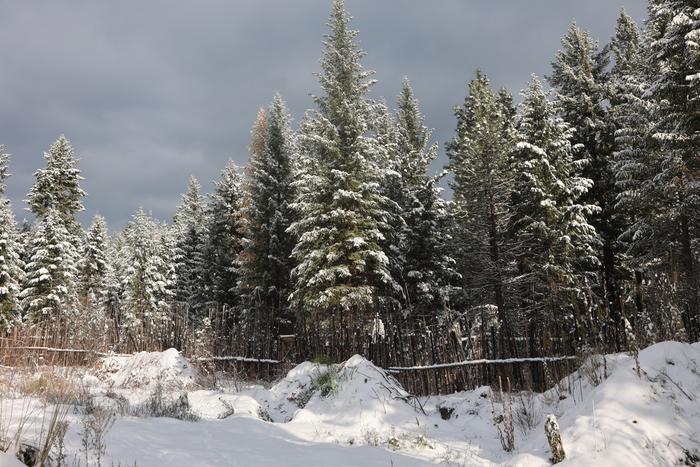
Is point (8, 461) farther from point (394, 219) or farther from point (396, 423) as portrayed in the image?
point (394, 219)

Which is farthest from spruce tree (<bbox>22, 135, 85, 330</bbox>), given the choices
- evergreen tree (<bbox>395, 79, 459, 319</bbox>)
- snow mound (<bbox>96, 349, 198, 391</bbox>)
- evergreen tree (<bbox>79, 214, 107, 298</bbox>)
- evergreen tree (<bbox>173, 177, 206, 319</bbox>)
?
evergreen tree (<bbox>395, 79, 459, 319</bbox>)

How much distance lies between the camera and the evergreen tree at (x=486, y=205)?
66.3 ft

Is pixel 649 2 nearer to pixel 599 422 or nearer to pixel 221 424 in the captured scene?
pixel 599 422

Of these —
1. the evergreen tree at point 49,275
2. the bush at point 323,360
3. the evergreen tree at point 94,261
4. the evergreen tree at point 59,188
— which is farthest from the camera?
the evergreen tree at point 94,261

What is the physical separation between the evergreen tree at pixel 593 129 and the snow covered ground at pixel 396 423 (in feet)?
51.5

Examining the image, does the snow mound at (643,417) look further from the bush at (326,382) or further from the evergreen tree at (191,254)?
the evergreen tree at (191,254)

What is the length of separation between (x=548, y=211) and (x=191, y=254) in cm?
2834

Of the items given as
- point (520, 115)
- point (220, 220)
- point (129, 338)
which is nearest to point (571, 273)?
point (520, 115)

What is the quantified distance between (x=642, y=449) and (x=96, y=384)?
11738 millimetres

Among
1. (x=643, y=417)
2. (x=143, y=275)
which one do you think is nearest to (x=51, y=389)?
(x=643, y=417)

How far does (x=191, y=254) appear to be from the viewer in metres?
37.9

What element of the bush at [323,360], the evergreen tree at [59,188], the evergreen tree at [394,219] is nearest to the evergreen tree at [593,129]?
the evergreen tree at [394,219]

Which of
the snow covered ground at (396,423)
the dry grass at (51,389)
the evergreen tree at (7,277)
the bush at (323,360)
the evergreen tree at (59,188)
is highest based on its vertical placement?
the evergreen tree at (59,188)

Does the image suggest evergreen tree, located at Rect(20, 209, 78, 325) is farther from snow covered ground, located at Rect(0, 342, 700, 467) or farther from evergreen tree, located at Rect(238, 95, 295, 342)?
snow covered ground, located at Rect(0, 342, 700, 467)
